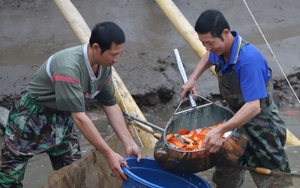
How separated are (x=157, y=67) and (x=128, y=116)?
9.97 ft

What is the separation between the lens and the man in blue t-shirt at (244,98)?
3549 mm

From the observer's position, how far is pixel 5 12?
918 centimetres

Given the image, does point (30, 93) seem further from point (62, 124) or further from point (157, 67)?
point (157, 67)

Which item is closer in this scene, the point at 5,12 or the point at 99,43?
the point at 99,43

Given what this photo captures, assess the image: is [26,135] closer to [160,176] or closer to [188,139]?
[160,176]

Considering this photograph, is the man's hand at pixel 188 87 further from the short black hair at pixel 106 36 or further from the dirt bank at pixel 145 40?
the dirt bank at pixel 145 40

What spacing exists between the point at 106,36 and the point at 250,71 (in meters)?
0.96

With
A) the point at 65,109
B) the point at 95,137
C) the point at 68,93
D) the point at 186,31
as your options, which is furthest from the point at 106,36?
the point at 186,31

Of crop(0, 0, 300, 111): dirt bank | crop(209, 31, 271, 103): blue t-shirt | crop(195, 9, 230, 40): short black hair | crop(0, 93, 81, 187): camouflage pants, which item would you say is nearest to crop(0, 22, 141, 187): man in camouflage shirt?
crop(0, 93, 81, 187): camouflage pants

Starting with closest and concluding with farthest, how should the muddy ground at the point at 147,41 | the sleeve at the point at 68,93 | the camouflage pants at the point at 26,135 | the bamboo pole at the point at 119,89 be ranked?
the sleeve at the point at 68,93, the camouflage pants at the point at 26,135, the bamboo pole at the point at 119,89, the muddy ground at the point at 147,41

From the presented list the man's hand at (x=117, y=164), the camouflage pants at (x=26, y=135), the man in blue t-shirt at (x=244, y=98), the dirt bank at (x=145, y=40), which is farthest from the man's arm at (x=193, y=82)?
the dirt bank at (x=145, y=40)

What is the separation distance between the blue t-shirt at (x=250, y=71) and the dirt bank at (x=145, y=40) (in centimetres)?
398

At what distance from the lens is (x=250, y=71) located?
141 inches

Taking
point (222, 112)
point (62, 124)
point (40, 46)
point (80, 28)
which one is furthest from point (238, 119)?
point (40, 46)
